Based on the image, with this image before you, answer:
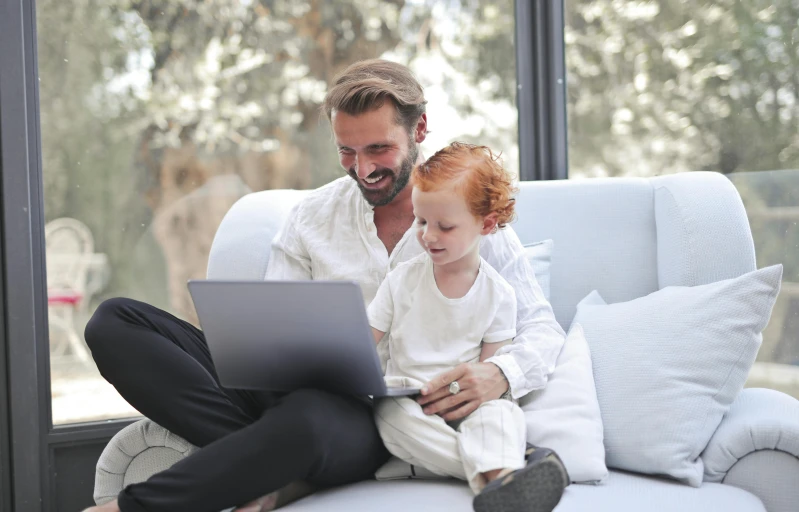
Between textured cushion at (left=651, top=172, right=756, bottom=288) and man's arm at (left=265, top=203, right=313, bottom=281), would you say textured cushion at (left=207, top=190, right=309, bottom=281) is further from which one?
textured cushion at (left=651, top=172, right=756, bottom=288)

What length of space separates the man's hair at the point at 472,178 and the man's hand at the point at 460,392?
30 centimetres

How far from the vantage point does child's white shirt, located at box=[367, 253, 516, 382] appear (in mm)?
1600

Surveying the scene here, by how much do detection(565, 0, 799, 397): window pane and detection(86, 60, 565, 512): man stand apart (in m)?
0.83

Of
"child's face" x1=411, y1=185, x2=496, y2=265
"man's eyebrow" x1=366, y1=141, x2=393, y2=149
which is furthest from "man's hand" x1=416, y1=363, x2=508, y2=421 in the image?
"man's eyebrow" x1=366, y1=141, x2=393, y2=149

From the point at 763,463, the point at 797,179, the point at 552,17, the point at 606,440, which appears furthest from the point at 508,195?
the point at 552,17

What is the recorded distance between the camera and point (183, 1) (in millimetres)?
2537

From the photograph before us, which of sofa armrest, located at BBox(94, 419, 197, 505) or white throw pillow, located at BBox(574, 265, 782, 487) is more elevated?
white throw pillow, located at BBox(574, 265, 782, 487)

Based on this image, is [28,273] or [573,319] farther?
[28,273]

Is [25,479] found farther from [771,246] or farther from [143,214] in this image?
[771,246]

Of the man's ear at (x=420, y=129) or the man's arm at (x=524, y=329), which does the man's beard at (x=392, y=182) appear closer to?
the man's ear at (x=420, y=129)

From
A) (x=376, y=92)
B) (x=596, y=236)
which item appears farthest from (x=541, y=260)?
(x=376, y=92)

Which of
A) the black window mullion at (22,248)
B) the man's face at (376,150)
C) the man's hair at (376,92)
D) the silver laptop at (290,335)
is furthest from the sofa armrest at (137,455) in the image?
the black window mullion at (22,248)

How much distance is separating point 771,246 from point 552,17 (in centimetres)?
99

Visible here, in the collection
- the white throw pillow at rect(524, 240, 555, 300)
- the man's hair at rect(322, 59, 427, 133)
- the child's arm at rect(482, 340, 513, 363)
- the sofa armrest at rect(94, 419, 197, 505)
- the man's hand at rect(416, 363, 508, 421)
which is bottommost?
the sofa armrest at rect(94, 419, 197, 505)
